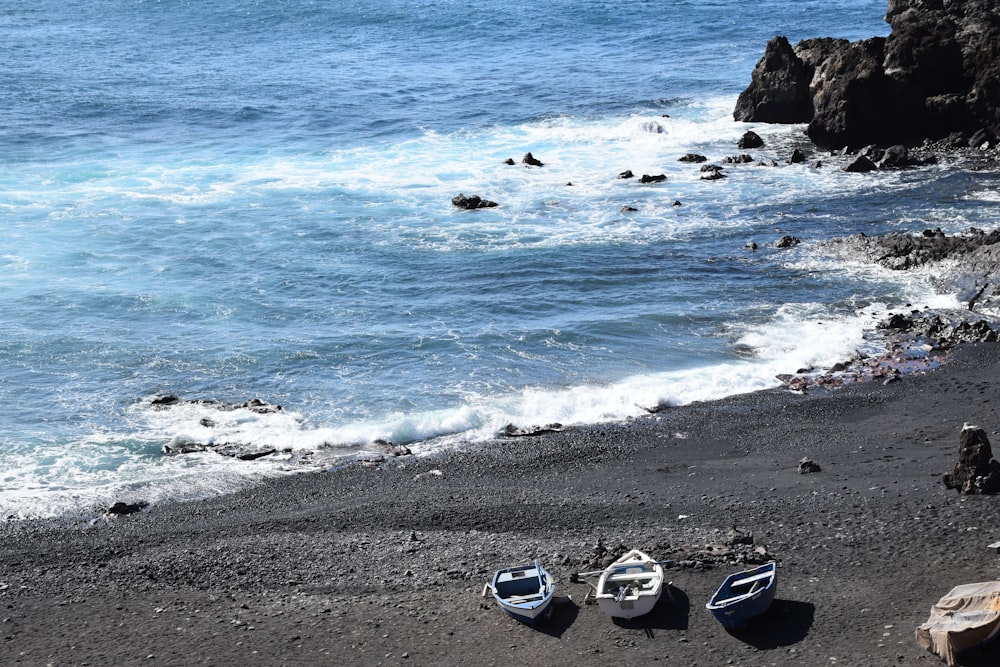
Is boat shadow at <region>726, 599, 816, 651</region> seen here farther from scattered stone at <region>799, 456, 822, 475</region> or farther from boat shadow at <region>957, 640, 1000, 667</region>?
scattered stone at <region>799, 456, 822, 475</region>

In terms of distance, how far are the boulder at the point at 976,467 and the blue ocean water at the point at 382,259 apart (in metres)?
5.81

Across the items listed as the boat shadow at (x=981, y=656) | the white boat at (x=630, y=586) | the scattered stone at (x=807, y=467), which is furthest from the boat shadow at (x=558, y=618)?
the scattered stone at (x=807, y=467)

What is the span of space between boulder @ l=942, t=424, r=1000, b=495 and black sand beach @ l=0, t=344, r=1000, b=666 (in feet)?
1.14

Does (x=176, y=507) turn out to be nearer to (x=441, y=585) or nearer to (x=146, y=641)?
(x=146, y=641)

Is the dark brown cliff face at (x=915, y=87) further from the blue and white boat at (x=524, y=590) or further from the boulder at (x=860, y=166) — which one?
the blue and white boat at (x=524, y=590)

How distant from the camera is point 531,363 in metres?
23.4

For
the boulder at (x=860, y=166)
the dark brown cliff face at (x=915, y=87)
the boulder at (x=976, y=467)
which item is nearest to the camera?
the boulder at (x=976, y=467)

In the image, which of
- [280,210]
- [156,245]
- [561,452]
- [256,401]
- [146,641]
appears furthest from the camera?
[280,210]

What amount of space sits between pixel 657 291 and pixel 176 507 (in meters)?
14.4

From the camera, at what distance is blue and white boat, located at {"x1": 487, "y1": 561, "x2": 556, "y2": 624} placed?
13.8 meters

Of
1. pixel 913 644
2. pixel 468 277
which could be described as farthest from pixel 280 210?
pixel 913 644

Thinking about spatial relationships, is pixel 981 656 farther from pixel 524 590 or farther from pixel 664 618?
pixel 524 590

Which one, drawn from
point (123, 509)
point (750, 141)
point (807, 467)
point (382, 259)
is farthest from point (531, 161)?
point (123, 509)

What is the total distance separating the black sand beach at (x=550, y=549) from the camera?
1362 cm
